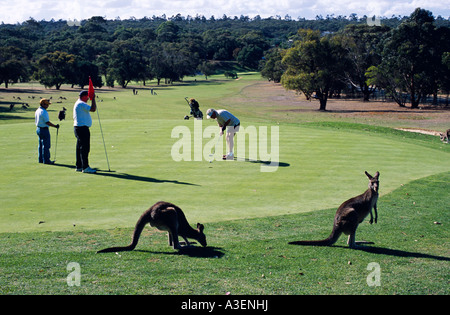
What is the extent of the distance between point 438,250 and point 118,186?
8157 mm

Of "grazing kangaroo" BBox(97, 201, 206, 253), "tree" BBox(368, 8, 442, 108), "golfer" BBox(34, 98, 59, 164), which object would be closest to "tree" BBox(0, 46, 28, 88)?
"tree" BBox(368, 8, 442, 108)

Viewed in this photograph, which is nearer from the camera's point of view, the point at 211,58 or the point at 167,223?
the point at 167,223

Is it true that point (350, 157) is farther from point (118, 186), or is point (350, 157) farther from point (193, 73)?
point (193, 73)

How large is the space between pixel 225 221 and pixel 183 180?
3.83 m

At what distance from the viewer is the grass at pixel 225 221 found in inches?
271

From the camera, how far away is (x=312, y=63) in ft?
195

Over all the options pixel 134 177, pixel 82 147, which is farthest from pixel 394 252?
pixel 82 147

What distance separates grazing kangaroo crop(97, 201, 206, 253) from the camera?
765 centimetres

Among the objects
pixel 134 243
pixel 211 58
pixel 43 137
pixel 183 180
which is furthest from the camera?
pixel 211 58

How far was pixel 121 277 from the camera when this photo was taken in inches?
272

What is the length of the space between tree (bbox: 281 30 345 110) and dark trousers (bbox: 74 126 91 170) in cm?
4531

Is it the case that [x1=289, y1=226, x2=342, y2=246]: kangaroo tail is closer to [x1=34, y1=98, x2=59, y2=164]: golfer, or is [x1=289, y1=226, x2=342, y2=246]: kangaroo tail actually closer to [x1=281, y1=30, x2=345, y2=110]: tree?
[x1=34, y1=98, x2=59, y2=164]: golfer

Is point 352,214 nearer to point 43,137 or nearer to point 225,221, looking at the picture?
point 225,221

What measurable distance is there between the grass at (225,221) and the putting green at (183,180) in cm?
5
